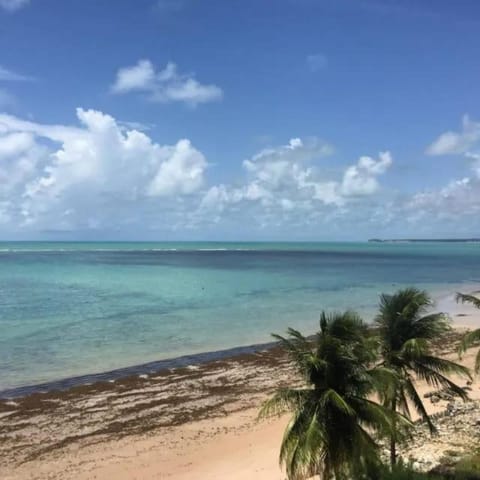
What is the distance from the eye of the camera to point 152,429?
94.3 ft

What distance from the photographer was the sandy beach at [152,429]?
24.0 meters

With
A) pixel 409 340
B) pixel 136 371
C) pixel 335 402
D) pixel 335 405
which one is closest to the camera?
pixel 335 402

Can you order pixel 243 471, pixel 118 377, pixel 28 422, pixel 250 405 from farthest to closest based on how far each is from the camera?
pixel 118 377 → pixel 250 405 → pixel 28 422 → pixel 243 471

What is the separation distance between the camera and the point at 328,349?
16.8 meters

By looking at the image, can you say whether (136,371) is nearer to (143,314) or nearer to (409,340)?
(409,340)

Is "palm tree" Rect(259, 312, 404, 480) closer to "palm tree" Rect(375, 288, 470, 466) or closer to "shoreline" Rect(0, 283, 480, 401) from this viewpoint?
"palm tree" Rect(375, 288, 470, 466)

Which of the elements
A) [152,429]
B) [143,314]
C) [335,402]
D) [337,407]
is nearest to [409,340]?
[337,407]

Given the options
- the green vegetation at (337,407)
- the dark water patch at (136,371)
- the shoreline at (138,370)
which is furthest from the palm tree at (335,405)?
the dark water patch at (136,371)

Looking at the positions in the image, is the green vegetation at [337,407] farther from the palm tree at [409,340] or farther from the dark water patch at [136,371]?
the dark water patch at [136,371]

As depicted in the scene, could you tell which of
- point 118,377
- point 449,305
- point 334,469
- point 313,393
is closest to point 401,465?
point 334,469

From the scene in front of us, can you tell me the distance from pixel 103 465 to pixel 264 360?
21.2 metres

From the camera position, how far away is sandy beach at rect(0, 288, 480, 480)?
24.0m

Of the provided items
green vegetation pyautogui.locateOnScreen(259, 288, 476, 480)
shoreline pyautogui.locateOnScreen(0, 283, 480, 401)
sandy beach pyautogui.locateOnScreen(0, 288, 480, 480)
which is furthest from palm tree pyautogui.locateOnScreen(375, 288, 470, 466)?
shoreline pyautogui.locateOnScreen(0, 283, 480, 401)

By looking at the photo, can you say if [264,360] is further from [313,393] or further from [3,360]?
[313,393]
